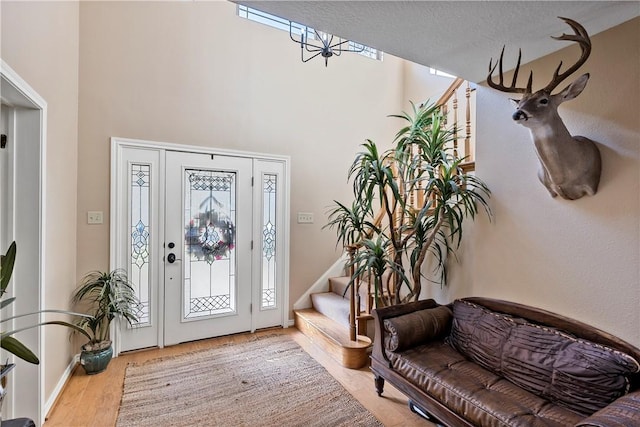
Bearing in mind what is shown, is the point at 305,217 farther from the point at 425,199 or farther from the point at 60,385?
the point at 60,385

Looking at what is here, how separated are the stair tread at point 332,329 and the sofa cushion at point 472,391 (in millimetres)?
731

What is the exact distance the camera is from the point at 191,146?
3242 mm

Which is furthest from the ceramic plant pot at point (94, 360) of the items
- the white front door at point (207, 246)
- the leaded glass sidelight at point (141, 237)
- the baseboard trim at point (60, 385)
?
the white front door at point (207, 246)

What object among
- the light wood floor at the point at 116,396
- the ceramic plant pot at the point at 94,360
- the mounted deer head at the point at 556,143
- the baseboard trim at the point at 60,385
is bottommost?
the light wood floor at the point at 116,396

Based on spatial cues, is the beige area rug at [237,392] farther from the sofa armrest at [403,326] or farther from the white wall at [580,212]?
the white wall at [580,212]

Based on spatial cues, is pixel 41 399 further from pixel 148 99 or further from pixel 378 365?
pixel 148 99

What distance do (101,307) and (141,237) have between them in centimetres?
70

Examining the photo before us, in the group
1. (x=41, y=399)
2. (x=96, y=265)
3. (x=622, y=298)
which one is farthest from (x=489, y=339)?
(x=96, y=265)

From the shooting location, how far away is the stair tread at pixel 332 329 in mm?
2839

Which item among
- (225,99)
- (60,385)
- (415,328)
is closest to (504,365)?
(415,328)

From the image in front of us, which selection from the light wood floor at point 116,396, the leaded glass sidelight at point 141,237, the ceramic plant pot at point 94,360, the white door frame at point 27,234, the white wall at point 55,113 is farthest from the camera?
the leaded glass sidelight at point 141,237

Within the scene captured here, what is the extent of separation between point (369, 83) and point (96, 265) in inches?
154

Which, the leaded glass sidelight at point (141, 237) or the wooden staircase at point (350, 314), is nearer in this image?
the wooden staircase at point (350, 314)

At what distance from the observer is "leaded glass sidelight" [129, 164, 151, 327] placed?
3.04 metres
